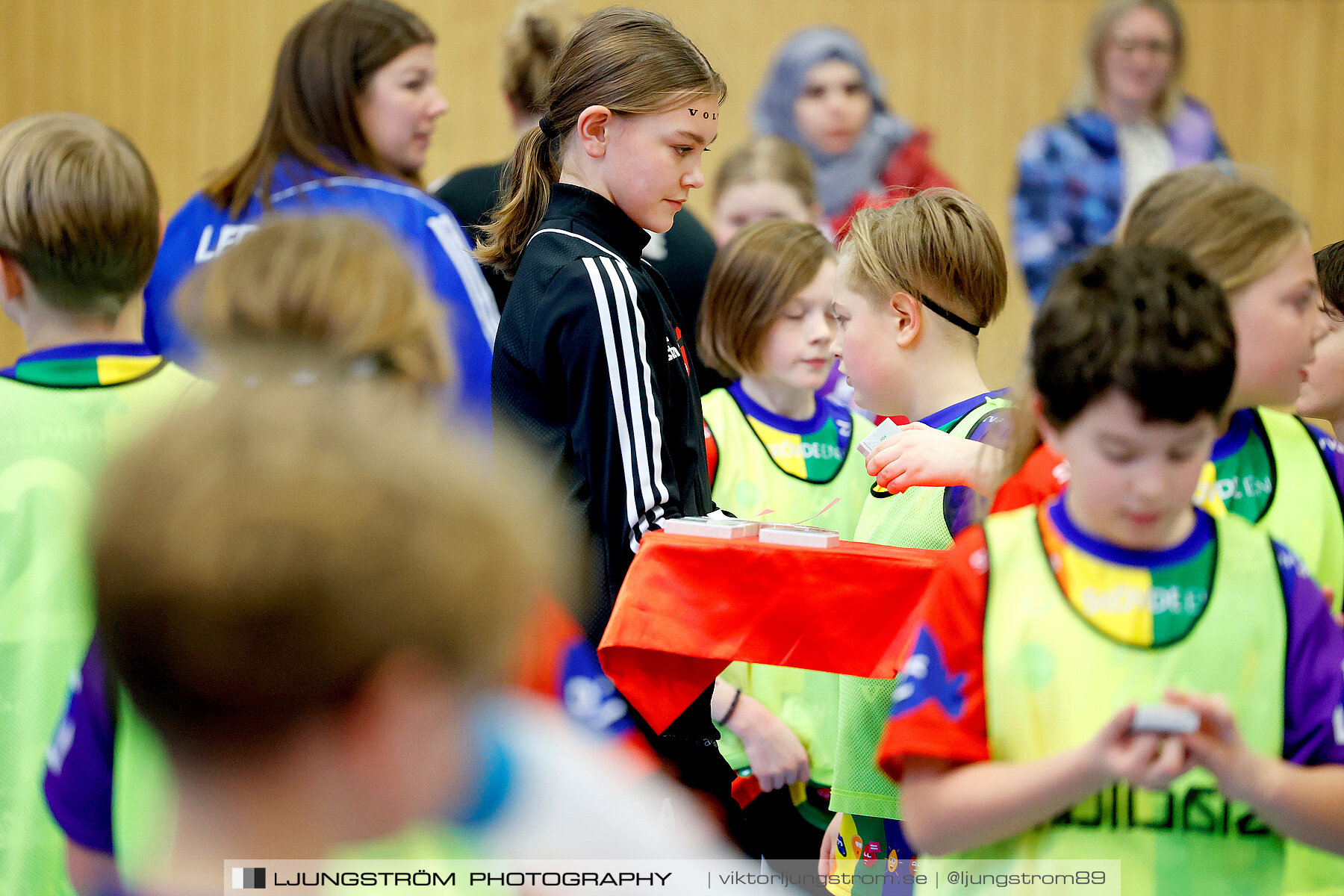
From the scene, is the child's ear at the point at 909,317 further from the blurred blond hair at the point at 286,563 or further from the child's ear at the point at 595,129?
the blurred blond hair at the point at 286,563

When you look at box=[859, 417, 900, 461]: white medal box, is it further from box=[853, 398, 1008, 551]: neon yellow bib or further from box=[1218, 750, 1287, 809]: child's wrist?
box=[1218, 750, 1287, 809]: child's wrist

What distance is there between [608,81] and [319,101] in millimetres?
1247

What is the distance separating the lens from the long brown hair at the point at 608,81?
2.13 meters

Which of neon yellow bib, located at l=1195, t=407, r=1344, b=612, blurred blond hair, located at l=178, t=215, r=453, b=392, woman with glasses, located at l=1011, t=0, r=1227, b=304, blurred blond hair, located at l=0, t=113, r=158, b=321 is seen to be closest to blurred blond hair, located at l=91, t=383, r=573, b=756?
blurred blond hair, located at l=178, t=215, r=453, b=392

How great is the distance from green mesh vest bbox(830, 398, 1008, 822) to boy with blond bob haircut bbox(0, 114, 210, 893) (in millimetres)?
1156

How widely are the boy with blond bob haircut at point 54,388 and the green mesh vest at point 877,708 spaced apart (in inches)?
45.5

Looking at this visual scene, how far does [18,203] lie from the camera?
1937 mm

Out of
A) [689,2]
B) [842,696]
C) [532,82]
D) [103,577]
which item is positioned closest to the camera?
[103,577]

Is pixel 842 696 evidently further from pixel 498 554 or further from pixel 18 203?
pixel 18 203

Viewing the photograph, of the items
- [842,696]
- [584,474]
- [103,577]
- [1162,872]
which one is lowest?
[842,696]

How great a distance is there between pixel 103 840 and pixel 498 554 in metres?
0.71

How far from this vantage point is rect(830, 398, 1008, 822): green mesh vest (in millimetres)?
1943

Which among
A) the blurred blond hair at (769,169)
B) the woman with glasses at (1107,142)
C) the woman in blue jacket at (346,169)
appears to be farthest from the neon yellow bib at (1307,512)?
the woman with glasses at (1107,142)

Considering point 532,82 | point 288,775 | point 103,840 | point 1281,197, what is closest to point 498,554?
point 288,775
